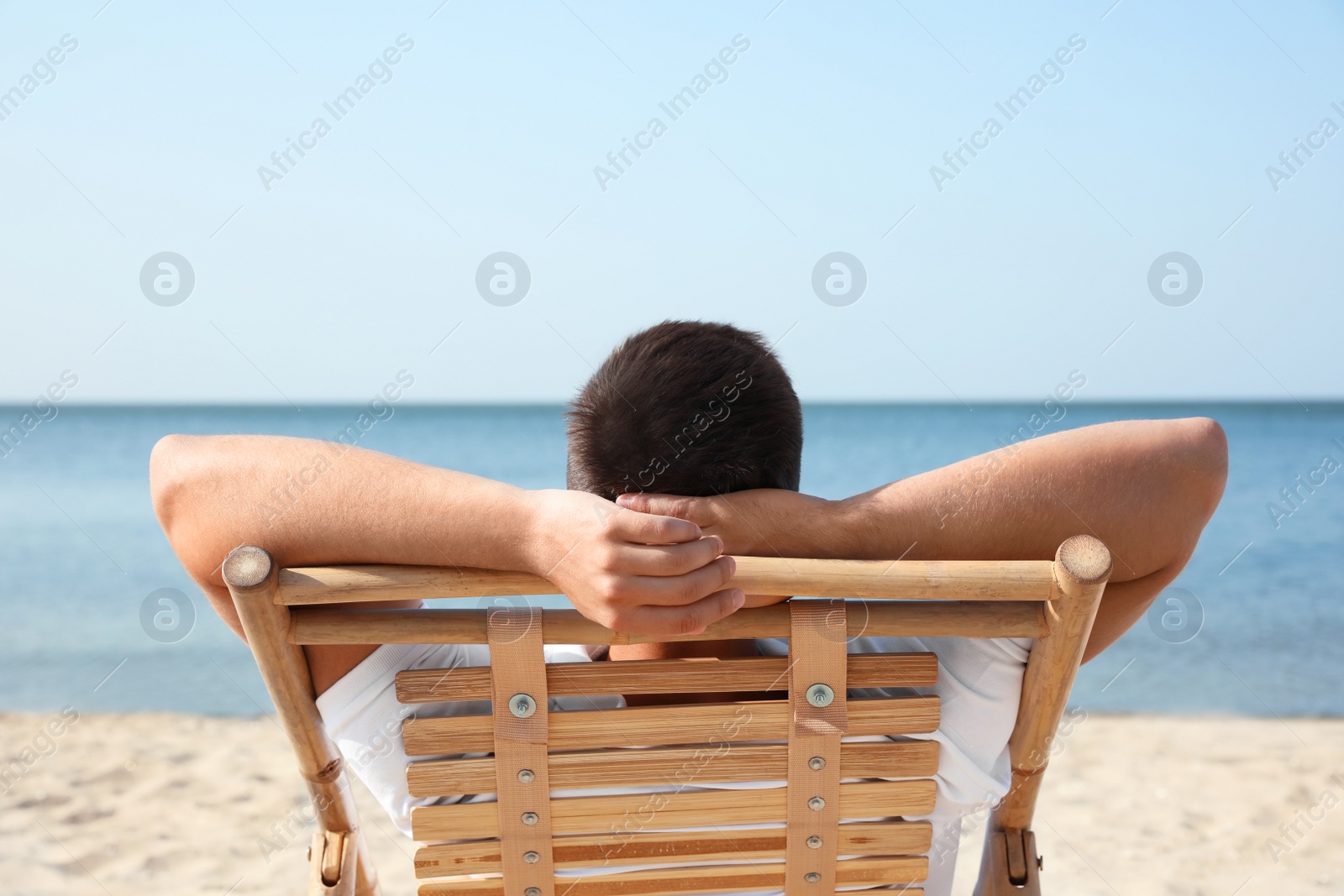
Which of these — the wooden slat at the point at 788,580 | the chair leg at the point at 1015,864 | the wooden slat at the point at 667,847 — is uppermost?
the wooden slat at the point at 788,580

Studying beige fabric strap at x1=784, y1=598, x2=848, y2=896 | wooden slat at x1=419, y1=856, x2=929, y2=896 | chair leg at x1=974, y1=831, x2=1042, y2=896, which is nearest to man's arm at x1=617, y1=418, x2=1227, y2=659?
beige fabric strap at x1=784, y1=598, x2=848, y2=896

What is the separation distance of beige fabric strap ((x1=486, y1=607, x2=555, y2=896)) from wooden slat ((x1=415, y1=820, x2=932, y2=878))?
32 mm

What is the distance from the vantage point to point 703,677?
1.22m

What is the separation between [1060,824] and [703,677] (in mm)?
3869

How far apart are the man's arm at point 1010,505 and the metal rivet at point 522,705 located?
30 centimetres

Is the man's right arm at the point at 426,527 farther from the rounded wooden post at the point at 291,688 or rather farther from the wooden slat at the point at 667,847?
the wooden slat at the point at 667,847

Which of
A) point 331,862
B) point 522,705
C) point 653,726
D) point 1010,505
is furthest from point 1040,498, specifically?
point 331,862

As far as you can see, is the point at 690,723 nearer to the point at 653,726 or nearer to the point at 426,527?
the point at 653,726

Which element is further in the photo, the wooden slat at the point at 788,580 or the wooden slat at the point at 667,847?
the wooden slat at the point at 667,847

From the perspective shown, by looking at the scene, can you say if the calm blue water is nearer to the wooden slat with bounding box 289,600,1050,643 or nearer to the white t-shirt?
the white t-shirt

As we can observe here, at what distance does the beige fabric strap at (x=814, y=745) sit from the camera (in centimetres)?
118

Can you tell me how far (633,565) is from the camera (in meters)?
1.03

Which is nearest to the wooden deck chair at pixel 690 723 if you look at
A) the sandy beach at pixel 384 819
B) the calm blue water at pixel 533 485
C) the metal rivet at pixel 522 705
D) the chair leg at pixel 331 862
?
the metal rivet at pixel 522 705

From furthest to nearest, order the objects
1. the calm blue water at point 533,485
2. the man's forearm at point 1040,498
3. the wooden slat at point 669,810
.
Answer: the calm blue water at point 533,485
the wooden slat at point 669,810
the man's forearm at point 1040,498
